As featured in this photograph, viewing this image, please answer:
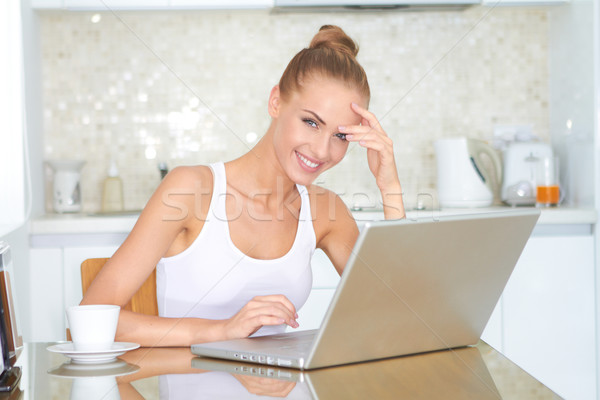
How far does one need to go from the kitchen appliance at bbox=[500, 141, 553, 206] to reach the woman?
1.29m

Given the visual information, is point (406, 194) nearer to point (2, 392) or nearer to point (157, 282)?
point (157, 282)

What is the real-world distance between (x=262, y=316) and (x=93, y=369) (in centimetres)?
26

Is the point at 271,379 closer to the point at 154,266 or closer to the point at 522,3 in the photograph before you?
the point at 154,266

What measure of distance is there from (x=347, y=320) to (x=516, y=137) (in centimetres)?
220

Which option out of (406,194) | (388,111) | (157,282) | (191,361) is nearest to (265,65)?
(388,111)

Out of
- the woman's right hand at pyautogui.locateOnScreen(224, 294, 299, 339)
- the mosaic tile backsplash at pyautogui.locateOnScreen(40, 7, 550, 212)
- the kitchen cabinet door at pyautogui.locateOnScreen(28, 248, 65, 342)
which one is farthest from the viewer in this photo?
the mosaic tile backsplash at pyautogui.locateOnScreen(40, 7, 550, 212)

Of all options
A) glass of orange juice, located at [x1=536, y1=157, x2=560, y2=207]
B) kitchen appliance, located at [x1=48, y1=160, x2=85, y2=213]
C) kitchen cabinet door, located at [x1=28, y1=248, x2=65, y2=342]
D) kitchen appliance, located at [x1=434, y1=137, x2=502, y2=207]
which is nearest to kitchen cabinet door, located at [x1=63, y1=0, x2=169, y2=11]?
kitchen appliance, located at [x1=48, y1=160, x2=85, y2=213]

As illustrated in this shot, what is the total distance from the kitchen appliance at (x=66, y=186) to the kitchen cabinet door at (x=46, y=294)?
38 centimetres

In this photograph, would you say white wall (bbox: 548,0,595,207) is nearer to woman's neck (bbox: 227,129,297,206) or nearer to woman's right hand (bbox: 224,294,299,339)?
woman's neck (bbox: 227,129,297,206)

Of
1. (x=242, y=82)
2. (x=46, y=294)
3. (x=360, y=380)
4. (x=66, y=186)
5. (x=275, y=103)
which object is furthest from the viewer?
(x=242, y=82)

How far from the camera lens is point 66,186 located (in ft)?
8.61

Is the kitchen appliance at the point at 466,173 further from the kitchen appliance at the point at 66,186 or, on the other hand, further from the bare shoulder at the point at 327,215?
the kitchen appliance at the point at 66,186

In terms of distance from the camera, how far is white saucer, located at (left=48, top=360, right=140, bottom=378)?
0.81m

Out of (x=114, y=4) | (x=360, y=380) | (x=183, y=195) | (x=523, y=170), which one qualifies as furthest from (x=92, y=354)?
(x=523, y=170)
